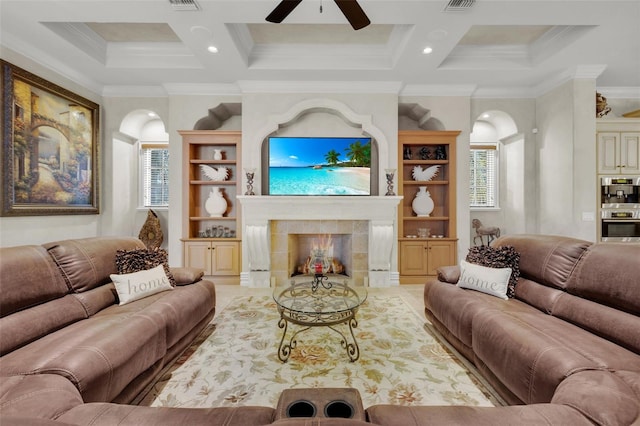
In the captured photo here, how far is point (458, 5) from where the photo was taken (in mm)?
2559

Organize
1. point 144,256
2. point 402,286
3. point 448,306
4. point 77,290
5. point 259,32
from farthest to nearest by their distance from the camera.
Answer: point 402,286 < point 259,32 < point 144,256 < point 448,306 < point 77,290

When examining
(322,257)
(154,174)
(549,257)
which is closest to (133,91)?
(154,174)

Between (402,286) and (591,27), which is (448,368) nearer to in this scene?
(402,286)

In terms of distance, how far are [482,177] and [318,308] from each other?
15.5ft

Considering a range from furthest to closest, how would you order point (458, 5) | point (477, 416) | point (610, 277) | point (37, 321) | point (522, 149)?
point (522, 149)
point (458, 5)
point (610, 277)
point (37, 321)
point (477, 416)

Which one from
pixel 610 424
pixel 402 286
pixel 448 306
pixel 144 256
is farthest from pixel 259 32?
pixel 610 424

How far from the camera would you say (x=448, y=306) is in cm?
228

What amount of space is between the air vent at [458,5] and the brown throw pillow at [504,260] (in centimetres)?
216

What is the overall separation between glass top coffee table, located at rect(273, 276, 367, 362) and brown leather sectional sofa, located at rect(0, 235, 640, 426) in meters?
0.70

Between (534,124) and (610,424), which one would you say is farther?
(534,124)

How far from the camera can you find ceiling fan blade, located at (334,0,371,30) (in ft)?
6.31

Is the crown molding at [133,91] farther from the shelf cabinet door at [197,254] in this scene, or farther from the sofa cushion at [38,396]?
the sofa cushion at [38,396]

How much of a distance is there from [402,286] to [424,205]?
1.28 metres

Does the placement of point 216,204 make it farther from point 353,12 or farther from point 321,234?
point 353,12
